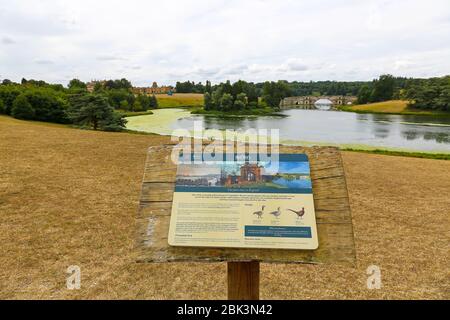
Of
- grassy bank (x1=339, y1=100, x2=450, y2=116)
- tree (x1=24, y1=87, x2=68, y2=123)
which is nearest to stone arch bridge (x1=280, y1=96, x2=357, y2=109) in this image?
grassy bank (x1=339, y1=100, x2=450, y2=116)

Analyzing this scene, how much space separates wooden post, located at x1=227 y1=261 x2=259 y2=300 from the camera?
218 centimetres

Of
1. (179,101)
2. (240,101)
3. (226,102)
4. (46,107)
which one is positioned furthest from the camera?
(179,101)

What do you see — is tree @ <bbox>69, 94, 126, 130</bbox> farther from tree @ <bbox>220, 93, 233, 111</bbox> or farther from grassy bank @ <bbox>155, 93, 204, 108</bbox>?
grassy bank @ <bbox>155, 93, 204, 108</bbox>

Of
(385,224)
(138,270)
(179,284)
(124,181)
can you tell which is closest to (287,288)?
(179,284)

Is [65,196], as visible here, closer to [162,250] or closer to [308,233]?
[162,250]

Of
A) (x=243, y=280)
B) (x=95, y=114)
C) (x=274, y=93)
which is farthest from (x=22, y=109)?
(x=274, y=93)

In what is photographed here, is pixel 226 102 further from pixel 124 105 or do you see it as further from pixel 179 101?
pixel 179 101

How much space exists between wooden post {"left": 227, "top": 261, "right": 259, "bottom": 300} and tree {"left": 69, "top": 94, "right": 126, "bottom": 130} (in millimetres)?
30077

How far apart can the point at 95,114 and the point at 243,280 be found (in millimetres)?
32045

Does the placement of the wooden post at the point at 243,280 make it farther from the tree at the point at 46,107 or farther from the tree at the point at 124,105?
the tree at the point at 124,105

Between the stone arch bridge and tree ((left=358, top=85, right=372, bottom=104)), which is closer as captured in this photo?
tree ((left=358, top=85, right=372, bottom=104))

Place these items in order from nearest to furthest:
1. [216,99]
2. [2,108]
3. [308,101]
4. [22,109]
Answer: [22,109] < [2,108] < [216,99] < [308,101]

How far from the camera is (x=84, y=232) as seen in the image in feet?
17.9

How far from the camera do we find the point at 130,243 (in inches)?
203
